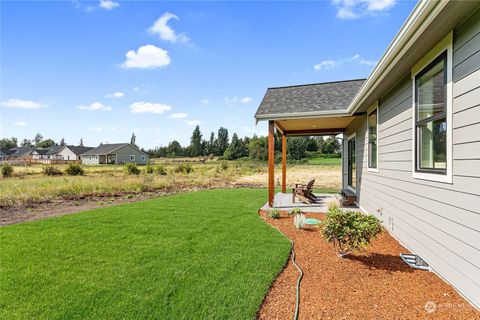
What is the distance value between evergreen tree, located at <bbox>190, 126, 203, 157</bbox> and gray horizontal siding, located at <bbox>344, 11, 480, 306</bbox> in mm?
57102

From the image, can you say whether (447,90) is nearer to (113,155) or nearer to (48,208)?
(48,208)

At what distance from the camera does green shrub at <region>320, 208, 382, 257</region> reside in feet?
10.4

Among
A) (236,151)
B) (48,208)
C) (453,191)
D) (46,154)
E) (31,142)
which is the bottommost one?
(48,208)

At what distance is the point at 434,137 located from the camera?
9.99 ft

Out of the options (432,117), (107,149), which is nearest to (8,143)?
(107,149)

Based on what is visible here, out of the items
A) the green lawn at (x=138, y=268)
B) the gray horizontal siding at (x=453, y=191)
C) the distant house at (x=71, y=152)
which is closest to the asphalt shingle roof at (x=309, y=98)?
the gray horizontal siding at (x=453, y=191)

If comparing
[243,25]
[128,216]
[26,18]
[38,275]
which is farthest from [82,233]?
→ [243,25]

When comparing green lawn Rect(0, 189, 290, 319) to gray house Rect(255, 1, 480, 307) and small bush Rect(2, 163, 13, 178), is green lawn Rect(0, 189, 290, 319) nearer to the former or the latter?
gray house Rect(255, 1, 480, 307)

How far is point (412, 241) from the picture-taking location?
142 inches

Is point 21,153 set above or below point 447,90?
above

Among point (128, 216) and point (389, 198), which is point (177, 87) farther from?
point (389, 198)

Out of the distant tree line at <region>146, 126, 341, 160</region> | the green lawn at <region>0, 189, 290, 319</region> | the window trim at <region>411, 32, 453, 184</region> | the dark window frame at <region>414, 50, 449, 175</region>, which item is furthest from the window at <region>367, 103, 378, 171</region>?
the distant tree line at <region>146, 126, 341, 160</region>

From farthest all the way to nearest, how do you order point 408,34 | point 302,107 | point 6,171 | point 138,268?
point 6,171, point 302,107, point 138,268, point 408,34

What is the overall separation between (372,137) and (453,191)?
3787 mm
